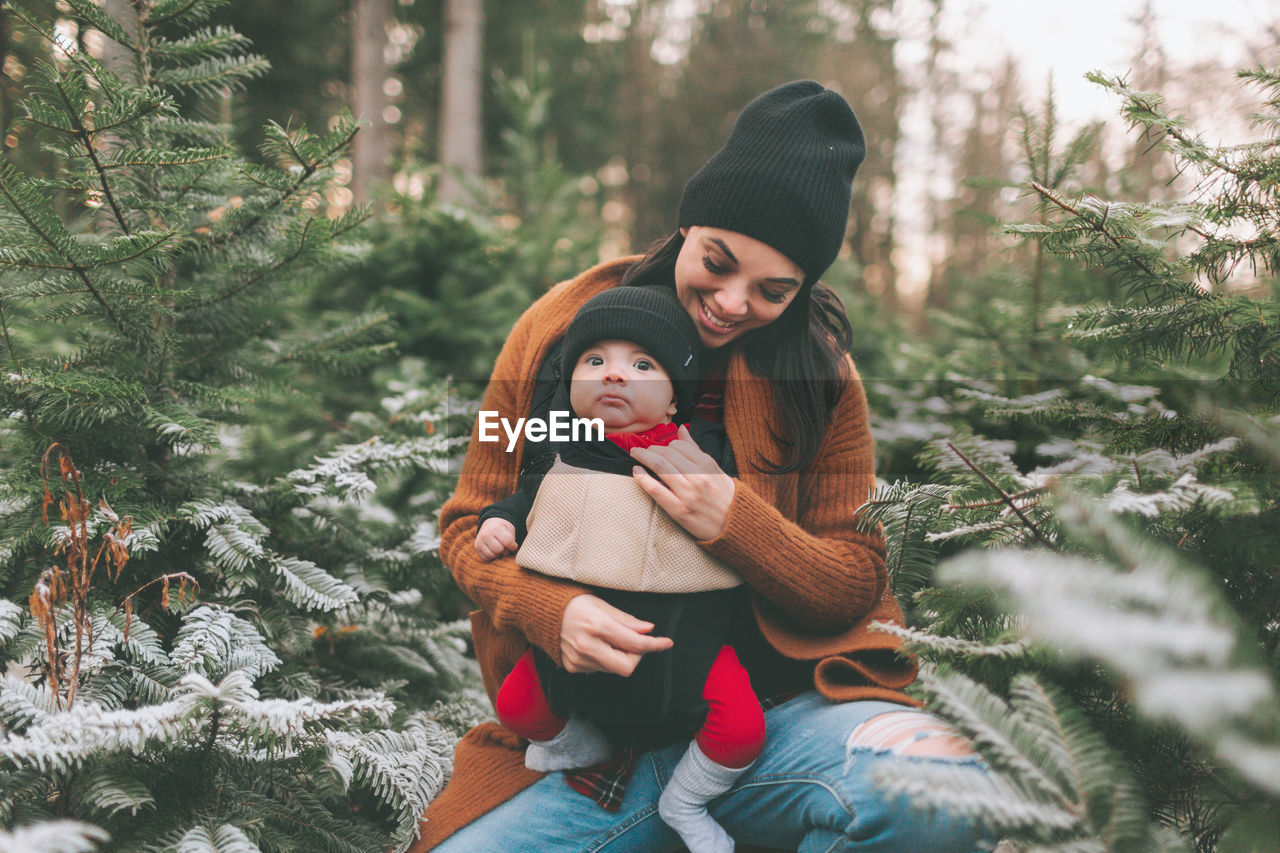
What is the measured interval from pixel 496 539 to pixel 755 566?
1.88ft

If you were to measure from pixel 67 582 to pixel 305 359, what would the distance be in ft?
2.87

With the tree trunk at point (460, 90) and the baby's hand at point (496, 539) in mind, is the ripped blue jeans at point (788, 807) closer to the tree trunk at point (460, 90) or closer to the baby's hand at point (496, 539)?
the baby's hand at point (496, 539)

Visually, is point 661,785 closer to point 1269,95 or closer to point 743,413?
point 743,413

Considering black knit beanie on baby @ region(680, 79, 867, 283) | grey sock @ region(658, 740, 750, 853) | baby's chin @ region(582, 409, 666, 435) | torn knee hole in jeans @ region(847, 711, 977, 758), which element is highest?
black knit beanie on baby @ region(680, 79, 867, 283)

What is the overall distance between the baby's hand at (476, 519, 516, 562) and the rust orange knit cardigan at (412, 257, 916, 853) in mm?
27

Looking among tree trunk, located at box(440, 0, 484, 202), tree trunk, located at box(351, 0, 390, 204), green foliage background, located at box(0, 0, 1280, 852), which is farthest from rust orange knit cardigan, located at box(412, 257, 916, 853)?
tree trunk, located at box(440, 0, 484, 202)

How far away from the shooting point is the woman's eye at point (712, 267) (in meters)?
1.69

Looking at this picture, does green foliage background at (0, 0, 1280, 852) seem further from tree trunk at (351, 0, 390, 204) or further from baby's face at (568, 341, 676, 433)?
tree trunk at (351, 0, 390, 204)

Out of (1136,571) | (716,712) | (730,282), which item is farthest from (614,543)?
(1136,571)

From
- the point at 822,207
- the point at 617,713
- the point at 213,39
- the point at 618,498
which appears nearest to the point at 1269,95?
the point at 822,207

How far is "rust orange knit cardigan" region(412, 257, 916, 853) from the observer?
1.56m

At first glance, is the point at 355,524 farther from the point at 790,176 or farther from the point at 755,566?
the point at 790,176

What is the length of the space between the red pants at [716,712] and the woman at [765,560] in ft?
0.36

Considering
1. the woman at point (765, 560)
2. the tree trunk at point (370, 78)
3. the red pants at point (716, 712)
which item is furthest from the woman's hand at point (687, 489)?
the tree trunk at point (370, 78)
